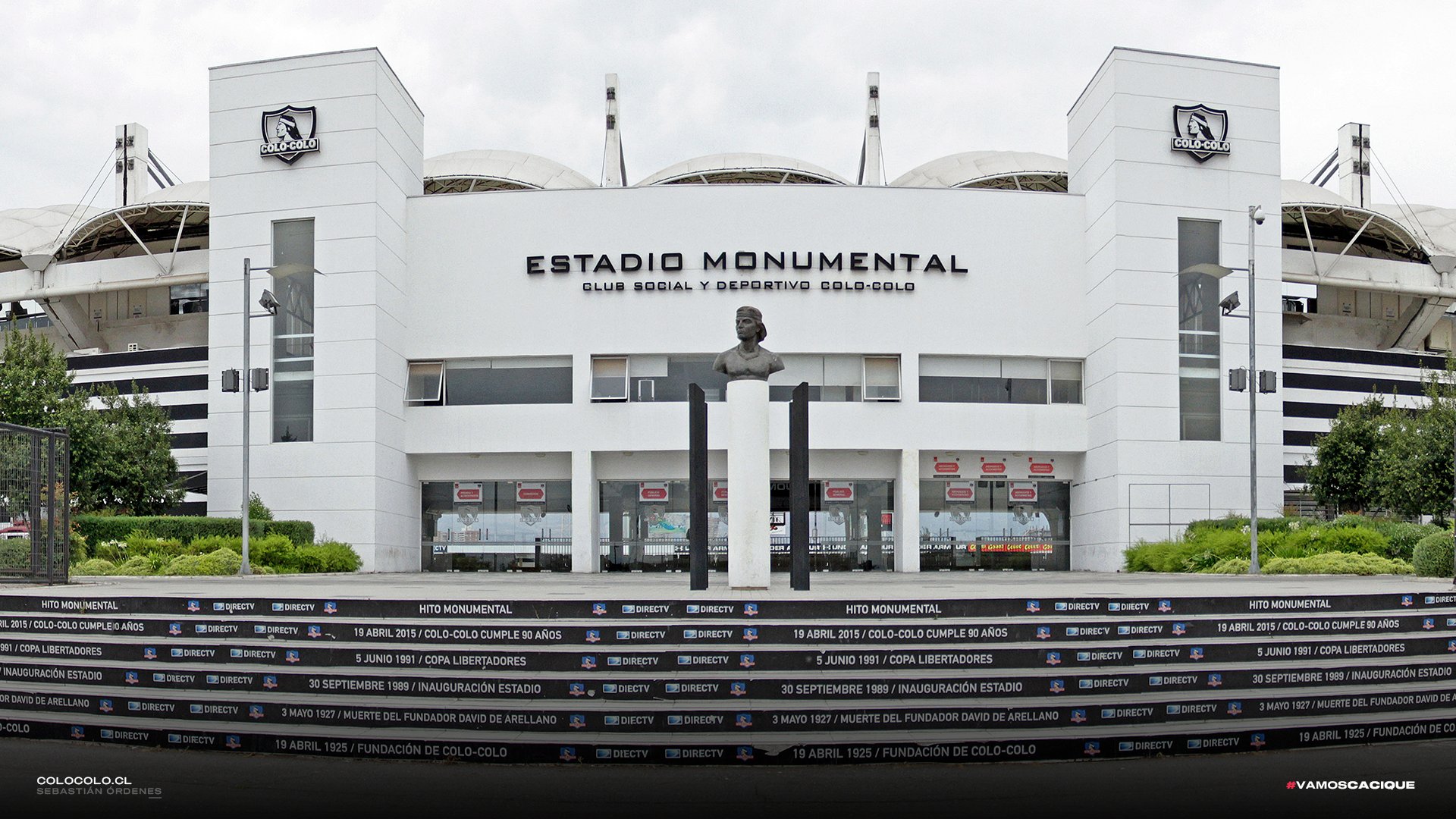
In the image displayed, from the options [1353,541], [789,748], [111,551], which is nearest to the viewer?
[789,748]

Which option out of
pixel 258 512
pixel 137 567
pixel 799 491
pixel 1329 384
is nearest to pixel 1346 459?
pixel 1329 384

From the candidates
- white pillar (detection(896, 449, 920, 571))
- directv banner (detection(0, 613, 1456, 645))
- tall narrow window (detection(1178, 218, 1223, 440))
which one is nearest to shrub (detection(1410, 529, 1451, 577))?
directv banner (detection(0, 613, 1456, 645))

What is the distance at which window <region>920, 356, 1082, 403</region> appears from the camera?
1393 inches

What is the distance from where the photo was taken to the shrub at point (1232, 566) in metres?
25.8

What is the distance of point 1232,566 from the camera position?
85.8ft

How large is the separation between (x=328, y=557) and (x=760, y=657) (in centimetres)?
2330

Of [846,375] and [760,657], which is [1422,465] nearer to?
[846,375]

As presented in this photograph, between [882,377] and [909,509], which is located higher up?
[882,377]

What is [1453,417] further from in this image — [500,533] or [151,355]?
[151,355]

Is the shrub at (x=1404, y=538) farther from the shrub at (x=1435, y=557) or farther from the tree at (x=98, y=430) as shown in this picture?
the tree at (x=98, y=430)

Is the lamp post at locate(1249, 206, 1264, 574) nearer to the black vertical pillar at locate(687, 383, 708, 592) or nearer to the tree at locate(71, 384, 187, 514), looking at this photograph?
the black vertical pillar at locate(687, 383, 708, 592)

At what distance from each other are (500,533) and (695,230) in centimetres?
1087

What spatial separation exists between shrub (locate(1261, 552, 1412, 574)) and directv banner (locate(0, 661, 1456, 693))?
13.4 meters

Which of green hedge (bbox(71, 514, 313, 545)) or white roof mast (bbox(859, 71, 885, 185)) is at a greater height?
white roof mast (bbox(859, 71, 885, 185))
